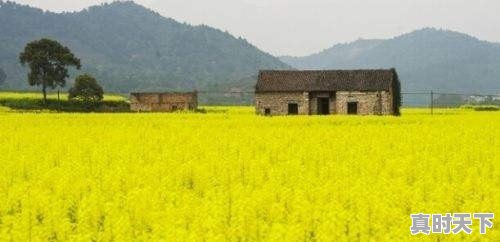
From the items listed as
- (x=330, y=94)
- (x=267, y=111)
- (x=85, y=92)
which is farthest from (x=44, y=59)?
(x=330, y=94)

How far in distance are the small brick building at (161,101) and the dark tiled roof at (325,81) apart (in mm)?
16966

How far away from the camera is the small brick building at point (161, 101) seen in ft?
245

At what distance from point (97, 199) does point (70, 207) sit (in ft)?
2.17

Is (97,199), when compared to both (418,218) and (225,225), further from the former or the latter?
(418,218)

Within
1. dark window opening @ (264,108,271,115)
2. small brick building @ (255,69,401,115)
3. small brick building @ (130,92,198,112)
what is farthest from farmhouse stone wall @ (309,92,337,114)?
small brick building @ (130,92,198,112)

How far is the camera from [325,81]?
194 feet

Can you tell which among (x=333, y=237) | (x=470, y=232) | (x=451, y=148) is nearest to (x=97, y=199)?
(x=333, y=237)

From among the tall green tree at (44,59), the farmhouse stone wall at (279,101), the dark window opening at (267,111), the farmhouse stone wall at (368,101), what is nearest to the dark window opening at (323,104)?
the farmhouse stone wall at (368,101)

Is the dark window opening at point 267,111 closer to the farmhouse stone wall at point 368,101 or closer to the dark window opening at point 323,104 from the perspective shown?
the dark window opening at point 323,104

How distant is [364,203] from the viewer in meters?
8.78

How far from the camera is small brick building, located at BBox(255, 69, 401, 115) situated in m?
56.7

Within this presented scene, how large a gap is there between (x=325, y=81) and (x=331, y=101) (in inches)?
94.5

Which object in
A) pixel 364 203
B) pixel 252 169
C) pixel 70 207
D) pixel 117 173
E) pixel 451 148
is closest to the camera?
pixel 364 203

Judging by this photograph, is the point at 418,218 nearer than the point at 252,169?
Yes
